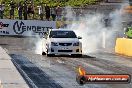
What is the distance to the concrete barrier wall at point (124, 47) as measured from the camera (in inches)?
1013

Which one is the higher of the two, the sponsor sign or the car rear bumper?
the car rear bumper

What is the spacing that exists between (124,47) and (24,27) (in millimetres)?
19493

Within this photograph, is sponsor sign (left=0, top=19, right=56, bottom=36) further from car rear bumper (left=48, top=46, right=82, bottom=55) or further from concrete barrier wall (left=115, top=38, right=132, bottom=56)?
car rear bumper (left=48, top=46, right=82, bottom=55)

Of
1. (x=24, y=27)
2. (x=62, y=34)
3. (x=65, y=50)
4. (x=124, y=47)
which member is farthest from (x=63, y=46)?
(x=24, y=27)

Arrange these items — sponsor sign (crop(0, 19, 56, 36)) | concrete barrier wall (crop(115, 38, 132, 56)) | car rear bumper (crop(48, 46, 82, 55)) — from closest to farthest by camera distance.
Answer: car rear bumper (crop(48, 46, 82, 55)) < concrete barrier wall (crop(115, 38, 132, 56)) < sponsor sign (crop(0, 19, 56, 36))

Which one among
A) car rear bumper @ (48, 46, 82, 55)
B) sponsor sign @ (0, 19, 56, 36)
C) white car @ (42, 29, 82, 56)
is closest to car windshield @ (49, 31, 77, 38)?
white car @ (42, 29, 82, 56)

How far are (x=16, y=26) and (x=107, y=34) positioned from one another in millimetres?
11597

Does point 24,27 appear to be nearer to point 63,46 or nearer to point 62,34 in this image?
point 62,34

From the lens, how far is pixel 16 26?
44.8 m

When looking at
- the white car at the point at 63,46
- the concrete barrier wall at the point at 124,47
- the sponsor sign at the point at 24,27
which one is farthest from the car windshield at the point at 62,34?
the sponsor sign at the point at 24,27

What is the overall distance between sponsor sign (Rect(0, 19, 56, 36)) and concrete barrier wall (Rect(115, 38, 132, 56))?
16523 millimetres

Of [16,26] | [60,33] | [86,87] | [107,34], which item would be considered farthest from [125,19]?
[86,87]

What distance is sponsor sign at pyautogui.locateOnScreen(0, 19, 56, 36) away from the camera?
1748 inches

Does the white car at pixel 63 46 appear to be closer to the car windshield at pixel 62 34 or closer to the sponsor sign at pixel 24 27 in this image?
the car windshield at pixel 62 34
